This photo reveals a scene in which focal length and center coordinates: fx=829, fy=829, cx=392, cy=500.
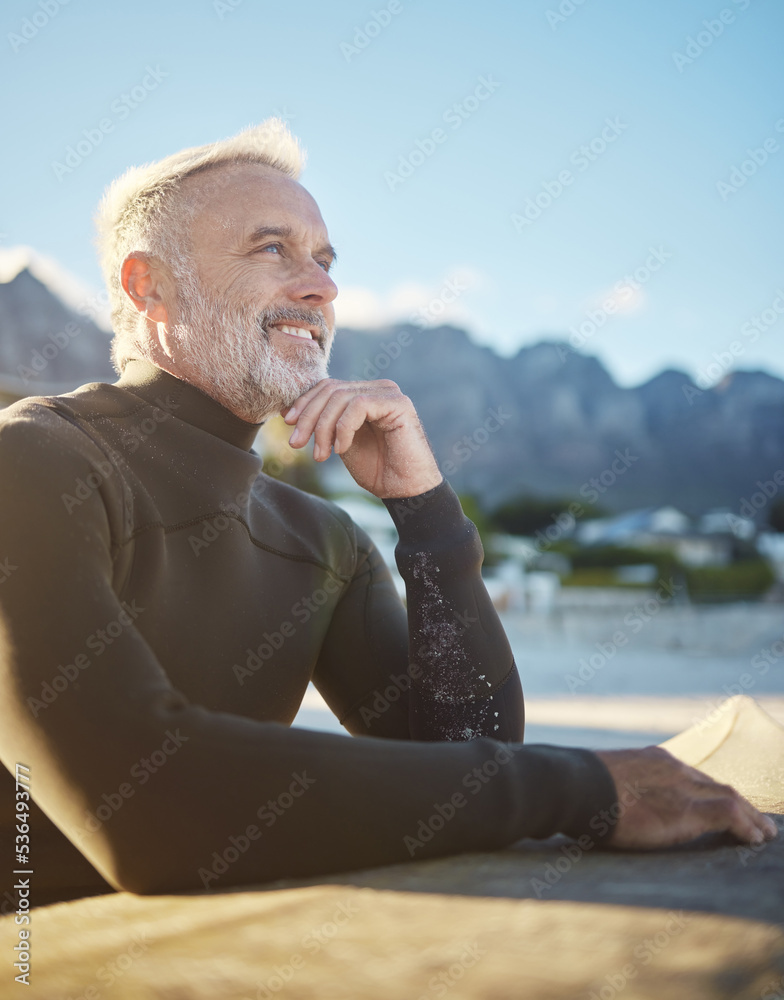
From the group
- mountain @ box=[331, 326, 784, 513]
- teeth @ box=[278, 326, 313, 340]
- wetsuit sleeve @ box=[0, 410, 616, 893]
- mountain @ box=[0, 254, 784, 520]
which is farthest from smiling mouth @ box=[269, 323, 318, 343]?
mountain @ box=[331, 326, 784, 513]

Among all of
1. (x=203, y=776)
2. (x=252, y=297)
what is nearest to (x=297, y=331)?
(x=252, y=297)

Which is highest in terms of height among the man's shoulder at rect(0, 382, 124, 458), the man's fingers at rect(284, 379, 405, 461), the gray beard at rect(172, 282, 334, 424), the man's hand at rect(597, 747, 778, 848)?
the gray beard at rect(172, 282, 334, 424)

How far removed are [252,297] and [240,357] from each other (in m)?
0.19

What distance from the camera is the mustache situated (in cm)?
224

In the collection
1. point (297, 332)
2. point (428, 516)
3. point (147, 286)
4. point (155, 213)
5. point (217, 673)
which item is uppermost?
point (155, 213)

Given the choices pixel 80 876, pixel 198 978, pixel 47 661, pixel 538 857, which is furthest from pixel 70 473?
pixel 538 857

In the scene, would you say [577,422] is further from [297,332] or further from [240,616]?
[240,616]

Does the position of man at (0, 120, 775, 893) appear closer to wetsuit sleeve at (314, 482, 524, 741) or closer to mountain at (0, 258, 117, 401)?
wetsuit sleeve at (314, 482, 524, 741)

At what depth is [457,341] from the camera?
91.3 metres

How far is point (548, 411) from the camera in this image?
8781 centimetres

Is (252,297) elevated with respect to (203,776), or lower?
elevated

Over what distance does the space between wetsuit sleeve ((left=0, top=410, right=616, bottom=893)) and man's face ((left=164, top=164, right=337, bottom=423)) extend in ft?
3.04

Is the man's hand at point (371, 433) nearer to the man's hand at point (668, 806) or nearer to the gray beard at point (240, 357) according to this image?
the gray beard at point (240, 357)

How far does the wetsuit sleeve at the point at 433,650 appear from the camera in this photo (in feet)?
6.55
